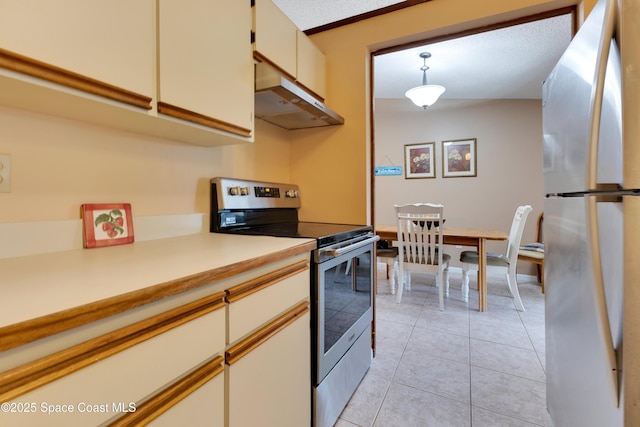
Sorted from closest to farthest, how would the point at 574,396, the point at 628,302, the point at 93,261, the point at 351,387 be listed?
the point at 628,302 → the point at 93,261 → the point at 574,396 → the point at 351,387

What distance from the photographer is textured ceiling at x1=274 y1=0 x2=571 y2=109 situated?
188 centimetres

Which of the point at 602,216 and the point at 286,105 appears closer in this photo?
the point at 602,216

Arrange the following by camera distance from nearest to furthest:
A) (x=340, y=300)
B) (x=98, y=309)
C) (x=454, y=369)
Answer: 1. (x=98, y=309)
2. (x=340, y=300)
3. (x=454, y=369)

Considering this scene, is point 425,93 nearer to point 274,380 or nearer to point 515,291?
point 515,291

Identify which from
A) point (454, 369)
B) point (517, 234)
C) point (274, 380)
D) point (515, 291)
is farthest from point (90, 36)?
point (515, 291)

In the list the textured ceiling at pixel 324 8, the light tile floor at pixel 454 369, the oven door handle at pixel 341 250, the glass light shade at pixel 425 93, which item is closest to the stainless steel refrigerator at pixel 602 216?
the light tile floor at pixel 454 369

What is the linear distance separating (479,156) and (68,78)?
4.40 m

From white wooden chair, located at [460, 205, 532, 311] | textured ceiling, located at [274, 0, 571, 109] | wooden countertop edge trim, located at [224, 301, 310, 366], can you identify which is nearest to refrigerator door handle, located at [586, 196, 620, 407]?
wooden countertop edge trim, located at [224, 301, 310, 366]

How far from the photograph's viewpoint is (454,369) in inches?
71.0

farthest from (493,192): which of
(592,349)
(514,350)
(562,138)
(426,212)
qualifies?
(592,349)

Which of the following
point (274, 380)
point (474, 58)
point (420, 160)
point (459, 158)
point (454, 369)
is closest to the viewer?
point (274, 380)

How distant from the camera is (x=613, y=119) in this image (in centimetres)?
76

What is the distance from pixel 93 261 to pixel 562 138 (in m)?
1.71

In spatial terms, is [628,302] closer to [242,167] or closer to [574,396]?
[574,396]
